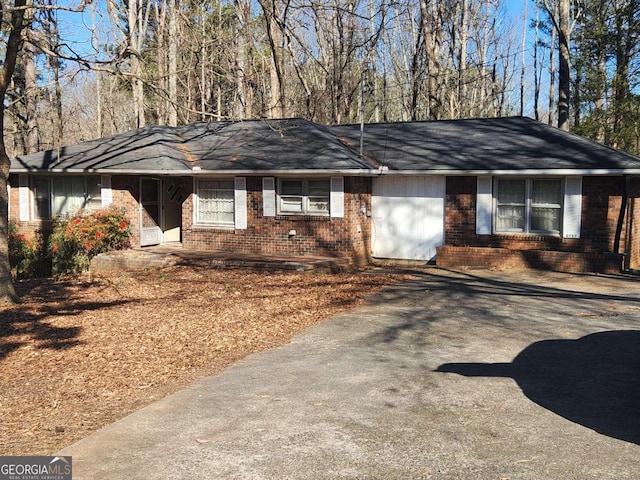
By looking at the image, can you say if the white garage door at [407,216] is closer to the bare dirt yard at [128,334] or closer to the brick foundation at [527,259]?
the brick foundation at [527,259]

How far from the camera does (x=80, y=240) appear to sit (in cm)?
1639

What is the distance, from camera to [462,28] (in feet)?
116

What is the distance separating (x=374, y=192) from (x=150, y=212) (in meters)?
7.09

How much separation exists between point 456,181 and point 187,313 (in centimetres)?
910

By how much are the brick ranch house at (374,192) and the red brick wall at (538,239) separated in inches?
1.1

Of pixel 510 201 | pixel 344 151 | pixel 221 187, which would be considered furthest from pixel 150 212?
pixel 510 201

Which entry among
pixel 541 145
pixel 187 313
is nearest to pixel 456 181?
pixel 541 145

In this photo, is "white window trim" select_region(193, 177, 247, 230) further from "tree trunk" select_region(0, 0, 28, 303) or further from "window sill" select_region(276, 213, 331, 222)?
"tree trunk" select_region(0, 0, 28, 303)

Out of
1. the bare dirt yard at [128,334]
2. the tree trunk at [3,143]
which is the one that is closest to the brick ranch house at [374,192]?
the bare dirt yard at [128,334]

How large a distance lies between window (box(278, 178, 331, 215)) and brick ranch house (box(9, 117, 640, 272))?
31mm

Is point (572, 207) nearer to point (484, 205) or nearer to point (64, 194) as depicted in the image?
point (484, 205)

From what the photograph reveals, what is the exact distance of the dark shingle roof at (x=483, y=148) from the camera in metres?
15.5

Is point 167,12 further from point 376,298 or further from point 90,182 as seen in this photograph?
point 376,298

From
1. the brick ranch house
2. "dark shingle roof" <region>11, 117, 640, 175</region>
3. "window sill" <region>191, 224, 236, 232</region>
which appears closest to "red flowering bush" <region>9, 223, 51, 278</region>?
the brick ranch house
